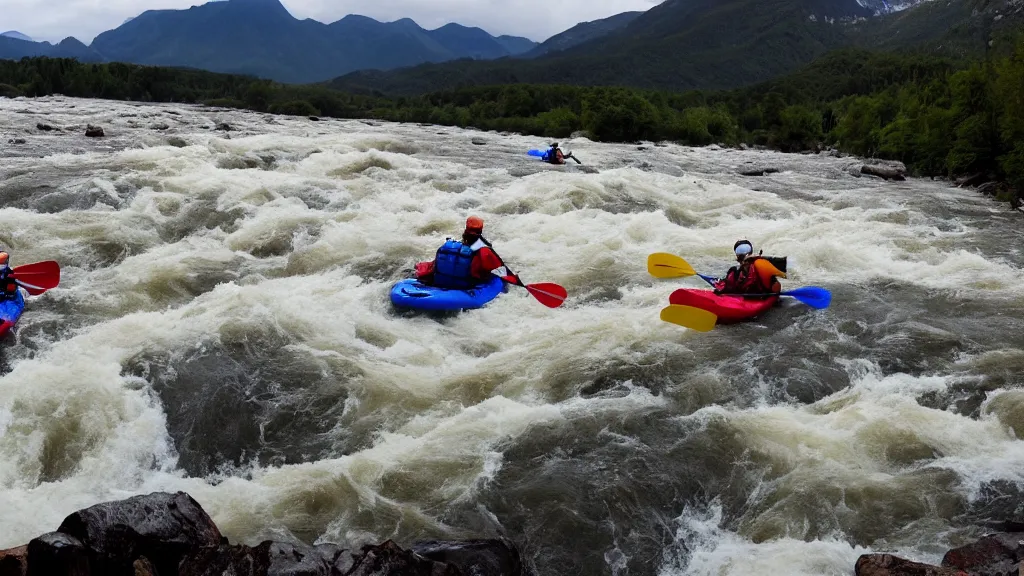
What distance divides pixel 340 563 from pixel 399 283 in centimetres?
494

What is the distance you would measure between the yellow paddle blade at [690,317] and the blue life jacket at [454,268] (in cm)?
234

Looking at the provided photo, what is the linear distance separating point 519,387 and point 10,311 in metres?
4.90

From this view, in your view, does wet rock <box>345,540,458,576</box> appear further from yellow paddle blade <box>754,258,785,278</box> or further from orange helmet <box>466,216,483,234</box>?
yellow paddle blade <box>754,258,785,278</box>

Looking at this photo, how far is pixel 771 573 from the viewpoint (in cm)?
416

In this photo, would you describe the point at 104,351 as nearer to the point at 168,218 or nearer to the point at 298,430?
the point at 298,430

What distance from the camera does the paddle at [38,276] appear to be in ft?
25.4

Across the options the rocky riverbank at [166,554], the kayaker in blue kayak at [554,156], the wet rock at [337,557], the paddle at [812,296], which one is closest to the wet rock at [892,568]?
the rocky riverbank at [166,554]

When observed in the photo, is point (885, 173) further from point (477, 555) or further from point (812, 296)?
point (477, 555)

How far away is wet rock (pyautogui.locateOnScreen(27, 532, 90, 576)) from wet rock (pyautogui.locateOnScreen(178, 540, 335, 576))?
0.46 m

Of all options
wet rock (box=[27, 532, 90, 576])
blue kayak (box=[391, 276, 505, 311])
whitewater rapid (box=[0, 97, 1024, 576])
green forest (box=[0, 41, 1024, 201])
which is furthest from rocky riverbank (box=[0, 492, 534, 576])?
green forest (box=[0, 41, 1024, 201])

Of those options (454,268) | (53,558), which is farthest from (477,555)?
(454,268)

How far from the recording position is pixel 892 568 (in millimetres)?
3779

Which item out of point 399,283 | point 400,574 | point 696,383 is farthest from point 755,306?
point 400,574

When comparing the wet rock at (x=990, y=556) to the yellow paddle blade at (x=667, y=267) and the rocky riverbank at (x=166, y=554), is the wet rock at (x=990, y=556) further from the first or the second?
the yellow paddle blade at (x=667, y=267)
